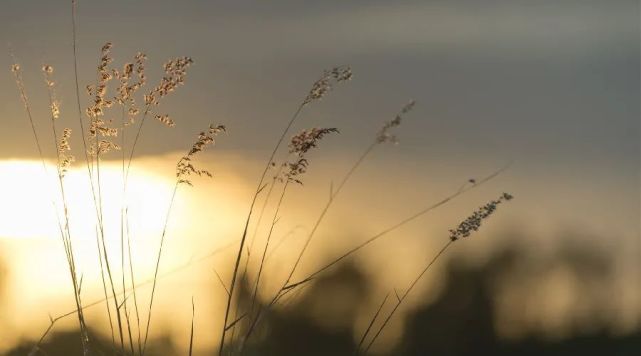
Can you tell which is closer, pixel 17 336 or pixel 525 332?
pixel 17 336

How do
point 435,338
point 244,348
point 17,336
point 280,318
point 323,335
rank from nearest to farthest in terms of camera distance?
point 244,348
point 280,318
point 17,336
point 323,335
point 435,338

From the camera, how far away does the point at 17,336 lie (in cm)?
535

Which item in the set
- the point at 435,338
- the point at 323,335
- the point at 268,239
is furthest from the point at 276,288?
the point at 435,338

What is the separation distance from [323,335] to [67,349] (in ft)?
40.4

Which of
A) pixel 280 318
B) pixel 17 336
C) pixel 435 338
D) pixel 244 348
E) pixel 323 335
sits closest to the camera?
pixel 244 348

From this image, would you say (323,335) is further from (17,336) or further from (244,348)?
(244,348)

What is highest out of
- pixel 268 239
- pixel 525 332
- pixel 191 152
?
pixel 525 332

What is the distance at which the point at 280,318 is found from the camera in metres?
4.54

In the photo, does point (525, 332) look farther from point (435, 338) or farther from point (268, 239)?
point (268, 239)

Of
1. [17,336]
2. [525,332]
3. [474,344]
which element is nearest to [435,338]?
[474,344]

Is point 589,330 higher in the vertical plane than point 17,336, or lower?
higher

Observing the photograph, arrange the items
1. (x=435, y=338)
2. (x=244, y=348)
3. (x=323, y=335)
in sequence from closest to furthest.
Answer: (x=244, y=348) < (x=323, y=335) < (x=435, y=338)

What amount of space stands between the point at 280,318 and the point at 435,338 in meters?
15.8

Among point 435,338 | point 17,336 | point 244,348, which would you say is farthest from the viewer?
point 435,338
